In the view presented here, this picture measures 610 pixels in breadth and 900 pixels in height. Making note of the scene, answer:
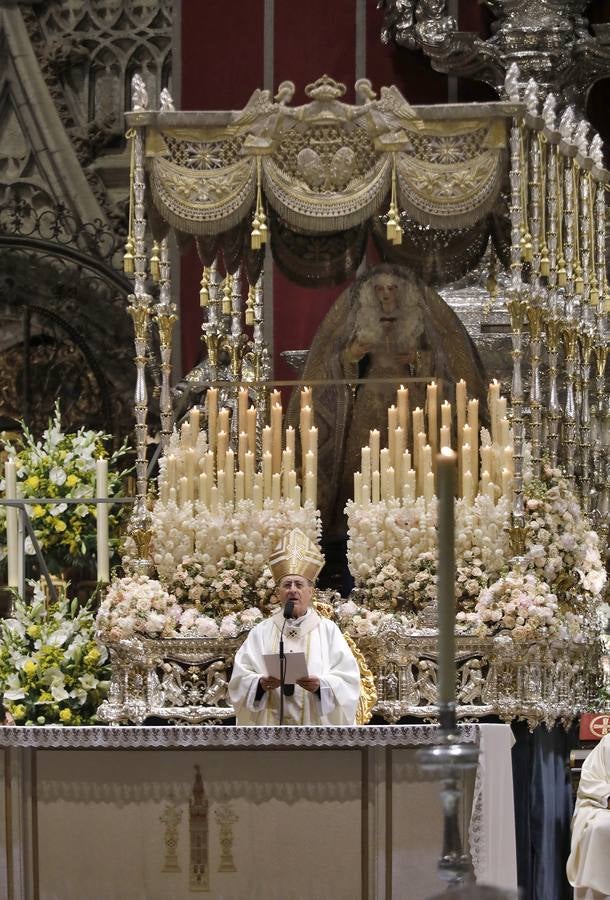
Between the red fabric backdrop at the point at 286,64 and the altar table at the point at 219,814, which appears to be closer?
the altar table at the point at 219,814

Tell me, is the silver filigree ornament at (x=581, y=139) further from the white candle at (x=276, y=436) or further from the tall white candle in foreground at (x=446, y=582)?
the tall white candle in foreground at (x=446, y=582)

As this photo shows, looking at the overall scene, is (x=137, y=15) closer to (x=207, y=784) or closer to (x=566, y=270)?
(x=566, y=270)

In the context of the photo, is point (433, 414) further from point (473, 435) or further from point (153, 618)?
point (153, 618)

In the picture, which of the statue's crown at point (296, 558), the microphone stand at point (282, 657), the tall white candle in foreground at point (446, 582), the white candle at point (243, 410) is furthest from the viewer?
the white candle at point (243, 410)

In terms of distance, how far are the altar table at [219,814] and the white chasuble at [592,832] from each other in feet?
4.01

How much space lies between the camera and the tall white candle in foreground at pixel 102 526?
377 inches

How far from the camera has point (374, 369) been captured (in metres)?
10.3

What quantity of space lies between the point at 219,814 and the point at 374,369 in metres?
3.49

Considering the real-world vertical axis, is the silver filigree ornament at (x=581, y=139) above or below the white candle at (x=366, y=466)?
above

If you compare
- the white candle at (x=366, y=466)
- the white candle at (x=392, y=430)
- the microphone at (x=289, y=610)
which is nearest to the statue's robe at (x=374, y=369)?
the white candle at (x=392, y=430)

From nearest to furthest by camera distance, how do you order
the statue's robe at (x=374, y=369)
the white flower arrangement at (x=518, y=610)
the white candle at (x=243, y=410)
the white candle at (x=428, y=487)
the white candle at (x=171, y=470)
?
the white flower arrangement at (x=518, y=610) < the white candle at (x=428, y=487) < the white candle at (x=171, y=470) < the white candle at (x=243, y=410) < the statue's robe at (x=374, y=369)

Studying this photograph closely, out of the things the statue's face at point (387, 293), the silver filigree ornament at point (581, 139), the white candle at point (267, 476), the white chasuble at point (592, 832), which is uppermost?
the silver filigree ornament at point (581, 139)

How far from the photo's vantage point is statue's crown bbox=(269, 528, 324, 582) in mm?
8891

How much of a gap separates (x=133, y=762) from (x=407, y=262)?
3.76 meters
